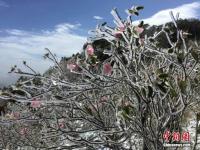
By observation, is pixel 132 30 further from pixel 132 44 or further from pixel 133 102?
pixel 133 102

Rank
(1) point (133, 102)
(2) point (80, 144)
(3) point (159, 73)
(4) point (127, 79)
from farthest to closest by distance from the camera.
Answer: (2) point (80, 144) → (1) point (133, 102) → (4) point (127, 79) → (3) point (159, 73)

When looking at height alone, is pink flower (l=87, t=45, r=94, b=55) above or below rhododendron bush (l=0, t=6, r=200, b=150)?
above

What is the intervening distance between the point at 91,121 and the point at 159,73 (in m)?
0.92

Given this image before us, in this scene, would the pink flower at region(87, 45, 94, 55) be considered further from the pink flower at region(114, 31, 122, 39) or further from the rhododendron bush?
the pink flower at region(114, 31, 122, 39)

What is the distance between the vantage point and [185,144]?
3.70m

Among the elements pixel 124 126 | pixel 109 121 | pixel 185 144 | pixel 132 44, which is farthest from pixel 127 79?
pixel 185 144
